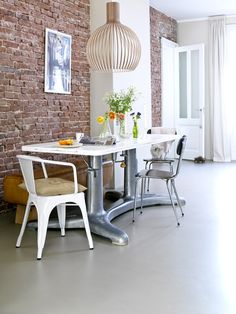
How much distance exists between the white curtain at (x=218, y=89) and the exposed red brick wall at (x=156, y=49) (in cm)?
94

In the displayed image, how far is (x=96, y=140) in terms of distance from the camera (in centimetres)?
424

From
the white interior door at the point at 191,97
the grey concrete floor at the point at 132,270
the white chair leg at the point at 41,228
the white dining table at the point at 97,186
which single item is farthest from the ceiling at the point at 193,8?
the white chair leg at the point at 41,228

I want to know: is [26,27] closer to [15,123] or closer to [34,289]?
[15,123]

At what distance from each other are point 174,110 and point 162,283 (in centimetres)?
677

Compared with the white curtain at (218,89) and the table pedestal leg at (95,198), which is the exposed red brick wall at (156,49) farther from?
the table pedestal leg at (95,198)

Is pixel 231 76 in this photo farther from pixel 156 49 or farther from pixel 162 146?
pixel 162 146

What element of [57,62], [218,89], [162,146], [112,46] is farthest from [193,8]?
[112,46]

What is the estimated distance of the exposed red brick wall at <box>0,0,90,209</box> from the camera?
15.2 feet

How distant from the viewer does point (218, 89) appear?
8797mm

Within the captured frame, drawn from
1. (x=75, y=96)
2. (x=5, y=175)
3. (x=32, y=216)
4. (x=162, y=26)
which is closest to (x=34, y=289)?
(x=32, y=216)

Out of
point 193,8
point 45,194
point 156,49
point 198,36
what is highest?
point 193,8

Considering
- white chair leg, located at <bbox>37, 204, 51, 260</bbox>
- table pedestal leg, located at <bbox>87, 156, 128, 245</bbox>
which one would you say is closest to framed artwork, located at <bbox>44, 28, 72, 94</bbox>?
table pedestal leg, located at <bbox>87, 156, 128, 245</bbox>

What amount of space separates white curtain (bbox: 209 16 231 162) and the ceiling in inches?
12.3

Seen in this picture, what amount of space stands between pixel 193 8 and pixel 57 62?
387 cm
